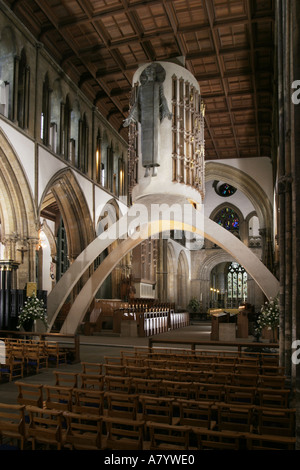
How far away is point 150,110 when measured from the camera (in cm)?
1312

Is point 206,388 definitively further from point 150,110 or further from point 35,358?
point 150,110

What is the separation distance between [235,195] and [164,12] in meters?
19.0

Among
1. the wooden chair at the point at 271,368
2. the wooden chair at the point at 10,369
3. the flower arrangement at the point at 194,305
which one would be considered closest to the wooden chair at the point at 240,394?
the wooden chair at the point at 271,368

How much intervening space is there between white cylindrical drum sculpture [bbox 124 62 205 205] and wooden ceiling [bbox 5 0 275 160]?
5.27 ft

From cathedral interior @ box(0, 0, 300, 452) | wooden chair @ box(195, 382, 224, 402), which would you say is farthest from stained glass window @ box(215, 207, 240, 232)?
wooden chair @ box(195, 382, 224, 402)

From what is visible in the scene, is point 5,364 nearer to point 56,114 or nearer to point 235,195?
point 56,114

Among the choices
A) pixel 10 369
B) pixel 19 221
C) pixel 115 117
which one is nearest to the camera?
pixel 10 369

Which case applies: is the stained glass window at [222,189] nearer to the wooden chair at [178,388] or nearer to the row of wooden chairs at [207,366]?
the row of wooden chairs at [207,366]

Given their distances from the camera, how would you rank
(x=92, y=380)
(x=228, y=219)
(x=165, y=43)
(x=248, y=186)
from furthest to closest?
(x=228, y=219) → (x=248, y=186) → (x=165, y=43) → (x=92, y=380)

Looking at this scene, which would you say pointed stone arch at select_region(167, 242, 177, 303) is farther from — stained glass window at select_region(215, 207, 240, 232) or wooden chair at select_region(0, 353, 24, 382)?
wooden chair at select_region(0, 353, 24, 382)

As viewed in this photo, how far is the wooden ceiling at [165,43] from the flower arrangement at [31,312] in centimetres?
871

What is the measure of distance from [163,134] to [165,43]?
157 inches

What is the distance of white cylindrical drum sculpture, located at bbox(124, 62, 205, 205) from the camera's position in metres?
13.1

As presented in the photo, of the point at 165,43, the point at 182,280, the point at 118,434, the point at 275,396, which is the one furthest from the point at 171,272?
the point at 118,434
